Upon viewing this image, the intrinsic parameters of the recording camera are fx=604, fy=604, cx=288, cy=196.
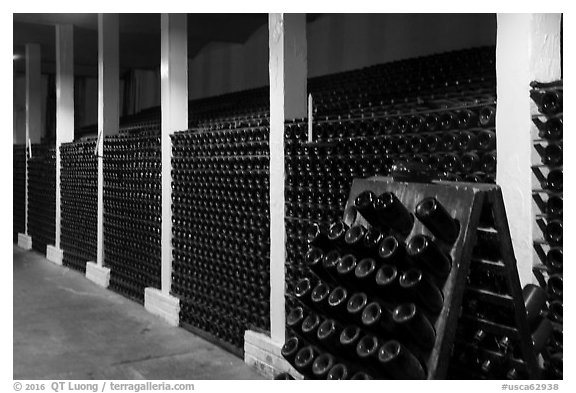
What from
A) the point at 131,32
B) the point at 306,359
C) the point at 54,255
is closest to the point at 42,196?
the point at 54,255

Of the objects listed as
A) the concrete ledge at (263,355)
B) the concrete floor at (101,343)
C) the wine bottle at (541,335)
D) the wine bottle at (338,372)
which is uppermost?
the wine bottle at (541,335)

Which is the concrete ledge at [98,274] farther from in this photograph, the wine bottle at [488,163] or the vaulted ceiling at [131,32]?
the wine bottle at [488,163]

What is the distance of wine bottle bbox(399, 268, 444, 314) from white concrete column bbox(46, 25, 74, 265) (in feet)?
26.4

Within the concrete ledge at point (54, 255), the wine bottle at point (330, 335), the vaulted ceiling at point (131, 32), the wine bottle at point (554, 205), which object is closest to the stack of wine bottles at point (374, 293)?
the wine bottle at point (330, 335)

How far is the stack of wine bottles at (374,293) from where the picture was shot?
244cm

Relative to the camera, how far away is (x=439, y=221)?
2.46 metres

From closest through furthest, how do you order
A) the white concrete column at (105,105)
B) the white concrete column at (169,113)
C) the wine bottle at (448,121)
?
the wine bottle at (448,121) < the white concrete column at (169,113) < the white concrete column at (105,105)

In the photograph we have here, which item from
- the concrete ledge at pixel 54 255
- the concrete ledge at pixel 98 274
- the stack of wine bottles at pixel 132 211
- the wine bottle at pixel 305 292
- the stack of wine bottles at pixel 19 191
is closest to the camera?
the wine bottle at pixel 305 292

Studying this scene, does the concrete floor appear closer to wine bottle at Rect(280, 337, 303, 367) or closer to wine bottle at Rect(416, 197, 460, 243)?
wine bottle at Rect(280, 337, 303, 367)

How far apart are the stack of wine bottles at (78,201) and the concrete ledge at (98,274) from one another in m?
0.17

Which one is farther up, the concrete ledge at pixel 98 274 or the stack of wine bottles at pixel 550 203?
the stack of wine bottles at pixel 550 203

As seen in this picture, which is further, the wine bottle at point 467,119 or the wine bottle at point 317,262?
the wine bottle at point 467,119

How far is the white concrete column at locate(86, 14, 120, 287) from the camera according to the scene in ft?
25.4

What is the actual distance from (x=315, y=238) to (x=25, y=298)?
5093 millimetres
